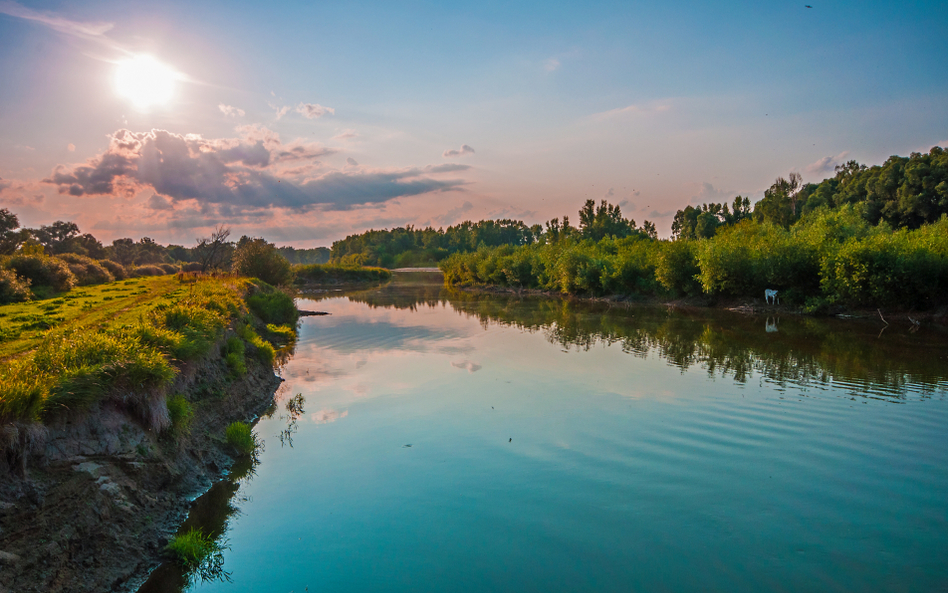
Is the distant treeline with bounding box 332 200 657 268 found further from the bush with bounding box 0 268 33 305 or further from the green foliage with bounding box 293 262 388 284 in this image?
the bush with bounding box 0 268 33 305

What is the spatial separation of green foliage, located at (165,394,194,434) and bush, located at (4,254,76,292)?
24.7 meters

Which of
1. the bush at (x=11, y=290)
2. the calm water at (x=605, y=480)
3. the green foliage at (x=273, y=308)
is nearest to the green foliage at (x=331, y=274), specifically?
the green foliage at (x=273, y=308)

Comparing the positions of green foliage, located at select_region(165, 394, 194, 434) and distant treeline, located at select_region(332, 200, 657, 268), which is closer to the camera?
green foliage, located at select_region(165, 394, 194, 434)

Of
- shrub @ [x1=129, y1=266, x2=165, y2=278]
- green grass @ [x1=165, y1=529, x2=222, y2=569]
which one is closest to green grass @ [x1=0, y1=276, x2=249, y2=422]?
green grass @ [x1=165, y1=529, x2=222, y2=569]

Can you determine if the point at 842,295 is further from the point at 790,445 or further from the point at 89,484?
the point at 89,484

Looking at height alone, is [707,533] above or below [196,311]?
below

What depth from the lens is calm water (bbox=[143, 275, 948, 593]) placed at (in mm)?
6441

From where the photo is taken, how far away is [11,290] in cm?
2252

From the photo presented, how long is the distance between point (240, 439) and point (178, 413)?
1.92 metres

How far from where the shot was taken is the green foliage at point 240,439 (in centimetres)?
1055

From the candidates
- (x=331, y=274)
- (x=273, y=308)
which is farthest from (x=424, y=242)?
(x=273, y=308)

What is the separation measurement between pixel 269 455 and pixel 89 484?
14.8 feet

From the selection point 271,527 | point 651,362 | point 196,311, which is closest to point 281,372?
point 196,311

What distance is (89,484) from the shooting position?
6281mm
